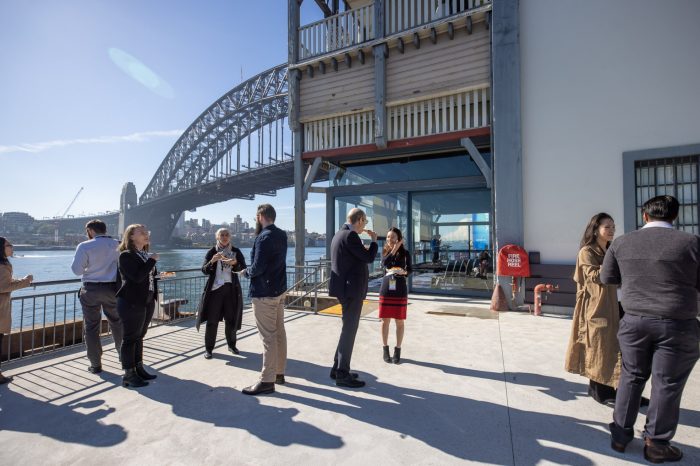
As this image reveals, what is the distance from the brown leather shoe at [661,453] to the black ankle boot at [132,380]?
4049 mm

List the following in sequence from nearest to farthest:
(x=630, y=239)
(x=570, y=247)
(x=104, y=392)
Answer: (x=630, y=239)
(x=104, y=392)
(x=570, y=247)

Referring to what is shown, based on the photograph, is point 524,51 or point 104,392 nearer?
point 104,392

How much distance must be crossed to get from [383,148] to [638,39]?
5.06m

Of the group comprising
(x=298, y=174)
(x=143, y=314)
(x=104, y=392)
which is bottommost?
(x=104, y=392)

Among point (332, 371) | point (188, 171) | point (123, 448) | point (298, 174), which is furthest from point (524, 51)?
point (188, 171)

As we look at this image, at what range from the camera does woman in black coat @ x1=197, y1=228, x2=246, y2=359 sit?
167 inches

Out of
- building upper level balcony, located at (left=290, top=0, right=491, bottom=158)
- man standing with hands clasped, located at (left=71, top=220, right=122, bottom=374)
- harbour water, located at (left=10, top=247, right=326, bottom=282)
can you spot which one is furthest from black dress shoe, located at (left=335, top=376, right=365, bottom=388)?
harbour water, located at (left=10, top=247, right=326, bottom=282)

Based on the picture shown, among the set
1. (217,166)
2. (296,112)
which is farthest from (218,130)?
(296,112)

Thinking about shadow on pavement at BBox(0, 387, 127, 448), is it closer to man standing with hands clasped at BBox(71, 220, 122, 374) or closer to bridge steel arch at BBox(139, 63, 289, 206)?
man standing with hands clasped at BBox(71, 220, 122, 374)

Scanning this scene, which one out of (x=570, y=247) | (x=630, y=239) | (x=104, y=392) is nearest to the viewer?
(x=630, y=239)

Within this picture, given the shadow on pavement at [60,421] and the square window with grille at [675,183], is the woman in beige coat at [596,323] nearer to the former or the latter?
the shadow on pavement at [60,421]

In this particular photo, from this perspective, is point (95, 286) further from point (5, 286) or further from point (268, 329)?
point (268, 329)

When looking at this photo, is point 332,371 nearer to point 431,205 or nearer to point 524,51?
point 431,205

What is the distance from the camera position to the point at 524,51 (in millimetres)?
6859
